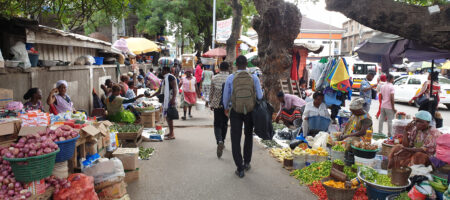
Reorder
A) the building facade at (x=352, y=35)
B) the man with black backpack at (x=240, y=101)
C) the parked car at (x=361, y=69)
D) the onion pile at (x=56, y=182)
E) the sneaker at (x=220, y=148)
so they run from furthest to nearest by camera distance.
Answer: the building facade at (x=352, y=35) → the parked car at (x=361, y=69) → the sneaker at (x=220, y=148) → the man with black backpack at (x=240, y=101) → the onion pile at (x=56, y=182)

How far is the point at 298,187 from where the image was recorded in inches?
205

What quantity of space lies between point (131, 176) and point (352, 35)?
5291 cm

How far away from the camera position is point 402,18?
14.4 feet

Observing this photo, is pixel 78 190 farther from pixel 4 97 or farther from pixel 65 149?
pixel 4 97

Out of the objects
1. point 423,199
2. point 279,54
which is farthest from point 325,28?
point 423,199

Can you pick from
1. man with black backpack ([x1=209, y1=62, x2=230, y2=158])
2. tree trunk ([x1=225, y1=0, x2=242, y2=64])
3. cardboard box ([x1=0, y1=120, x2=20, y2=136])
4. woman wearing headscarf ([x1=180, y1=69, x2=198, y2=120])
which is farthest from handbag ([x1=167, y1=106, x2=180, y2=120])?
tree trunk ([x1=225, y1=0, x2=242, y2=64])

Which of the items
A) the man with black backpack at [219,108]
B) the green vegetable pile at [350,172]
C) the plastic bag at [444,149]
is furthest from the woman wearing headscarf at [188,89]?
the plastic bag at [444,149]

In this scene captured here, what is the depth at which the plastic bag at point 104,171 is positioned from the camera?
434 cm

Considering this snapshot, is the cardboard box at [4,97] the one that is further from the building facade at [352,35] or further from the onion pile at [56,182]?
the building facade at [352,35]

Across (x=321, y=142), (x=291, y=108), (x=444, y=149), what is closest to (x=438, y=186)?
(x=444, y=149)

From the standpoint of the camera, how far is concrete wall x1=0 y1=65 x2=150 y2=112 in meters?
6.04

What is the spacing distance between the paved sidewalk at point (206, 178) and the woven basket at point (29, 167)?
1.53 m

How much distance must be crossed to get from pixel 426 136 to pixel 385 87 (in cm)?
440

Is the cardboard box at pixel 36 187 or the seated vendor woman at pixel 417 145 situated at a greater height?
the seated vendor woman at pixel 417 145
